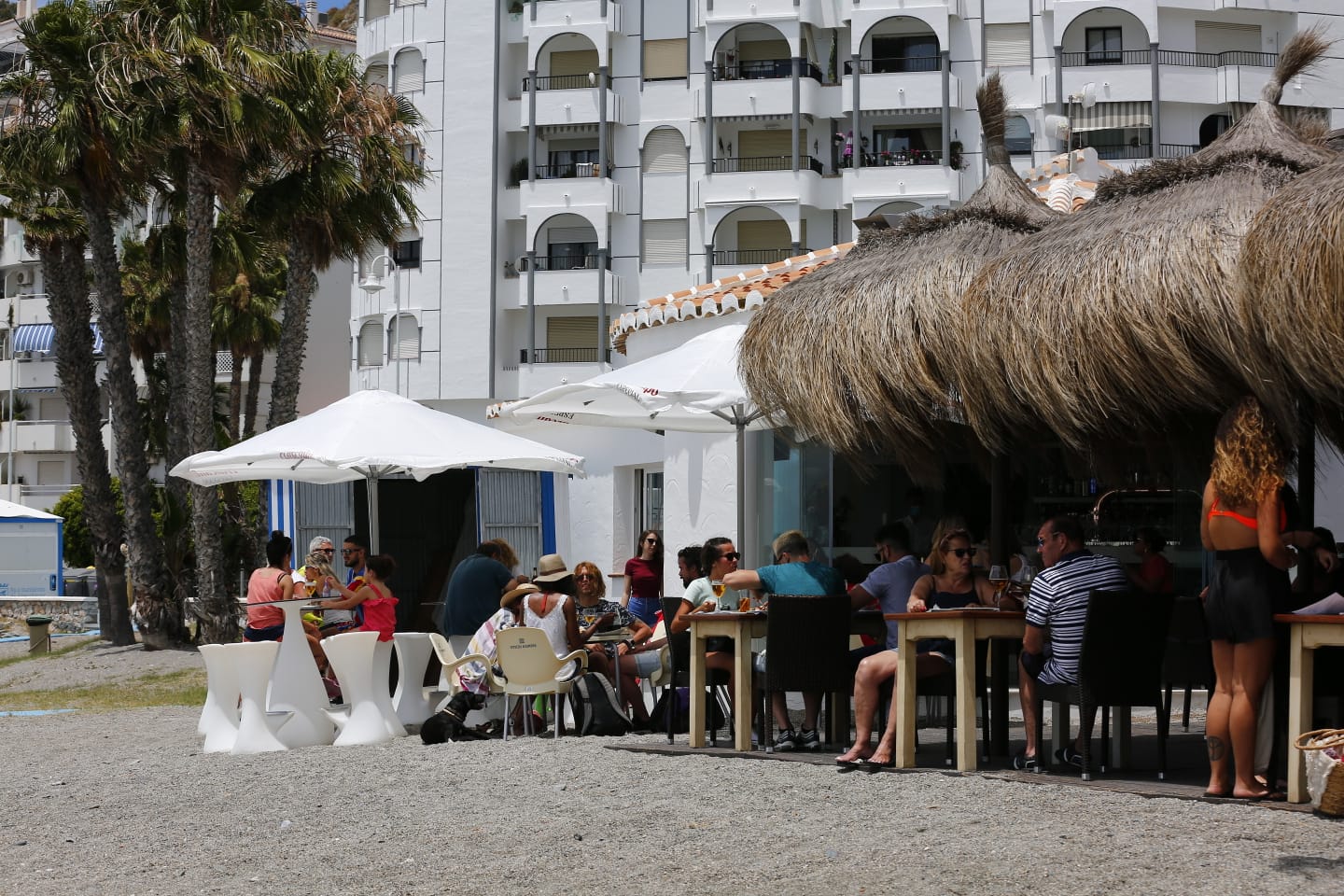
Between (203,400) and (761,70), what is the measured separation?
93.4 ft

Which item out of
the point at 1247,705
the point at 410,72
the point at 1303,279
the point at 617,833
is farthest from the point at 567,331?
the point at 1303,279

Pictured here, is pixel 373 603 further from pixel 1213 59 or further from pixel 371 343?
pixel 1213 59

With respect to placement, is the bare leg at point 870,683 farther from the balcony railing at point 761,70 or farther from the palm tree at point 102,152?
the balcony railing at point 761,70

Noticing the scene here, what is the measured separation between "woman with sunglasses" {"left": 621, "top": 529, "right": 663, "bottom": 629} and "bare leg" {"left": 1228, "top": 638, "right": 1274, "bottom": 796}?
6.78m

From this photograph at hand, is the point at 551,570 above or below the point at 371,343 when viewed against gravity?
below

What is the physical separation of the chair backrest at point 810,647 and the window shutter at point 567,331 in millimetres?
39171

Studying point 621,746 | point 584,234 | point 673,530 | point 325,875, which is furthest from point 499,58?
point 325,875

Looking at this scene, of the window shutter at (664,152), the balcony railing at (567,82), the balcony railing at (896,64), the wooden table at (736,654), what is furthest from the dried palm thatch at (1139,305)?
the balcony railing at (567,82)

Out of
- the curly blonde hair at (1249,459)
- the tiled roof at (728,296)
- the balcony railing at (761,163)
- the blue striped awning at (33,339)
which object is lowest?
the curly blonde hair at (1249,459)

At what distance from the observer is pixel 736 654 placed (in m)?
9.23

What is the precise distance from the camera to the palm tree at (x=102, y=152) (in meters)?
21.4

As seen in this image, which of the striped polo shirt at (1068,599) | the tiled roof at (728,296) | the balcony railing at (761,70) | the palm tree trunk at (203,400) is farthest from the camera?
the balcony railing at (761,70)

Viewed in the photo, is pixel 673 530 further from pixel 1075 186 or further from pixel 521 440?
pixel 1075 186

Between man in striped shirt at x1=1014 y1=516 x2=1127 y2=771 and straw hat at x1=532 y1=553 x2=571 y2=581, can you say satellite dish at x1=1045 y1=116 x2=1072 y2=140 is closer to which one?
straw hat at x1=532 y1=553 x2=571 y2=581
